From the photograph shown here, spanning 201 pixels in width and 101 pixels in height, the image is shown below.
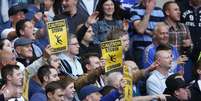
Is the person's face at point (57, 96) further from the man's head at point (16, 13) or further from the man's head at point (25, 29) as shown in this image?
the man's head at point (16, 13)

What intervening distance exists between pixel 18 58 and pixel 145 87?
1792mm

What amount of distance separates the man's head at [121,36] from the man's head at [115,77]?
1043 mm

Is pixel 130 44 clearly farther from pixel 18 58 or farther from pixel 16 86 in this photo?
pixel 16 86

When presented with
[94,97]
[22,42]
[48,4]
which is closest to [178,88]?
[94,97]

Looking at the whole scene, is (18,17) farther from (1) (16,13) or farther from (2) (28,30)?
(2) (28,30)

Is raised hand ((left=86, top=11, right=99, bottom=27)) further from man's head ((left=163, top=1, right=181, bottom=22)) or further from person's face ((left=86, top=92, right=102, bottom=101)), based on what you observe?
person's face ((left=86, top=92, right=102, bottom=101))

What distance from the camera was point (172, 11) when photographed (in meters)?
11.5

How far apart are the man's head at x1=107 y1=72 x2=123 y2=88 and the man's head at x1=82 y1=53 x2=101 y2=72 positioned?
0.47 meters

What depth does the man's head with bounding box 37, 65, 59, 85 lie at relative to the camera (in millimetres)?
9133

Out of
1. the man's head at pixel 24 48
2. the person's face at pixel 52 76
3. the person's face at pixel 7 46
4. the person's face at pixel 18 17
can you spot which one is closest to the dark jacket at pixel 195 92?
the person's face at pixel 52 76

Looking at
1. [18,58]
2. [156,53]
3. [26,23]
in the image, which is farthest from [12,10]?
[156,53]

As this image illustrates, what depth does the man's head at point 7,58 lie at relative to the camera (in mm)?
9344

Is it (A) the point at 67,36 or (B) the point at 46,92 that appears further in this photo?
(A) the point at 67,36

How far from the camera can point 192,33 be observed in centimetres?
1179
